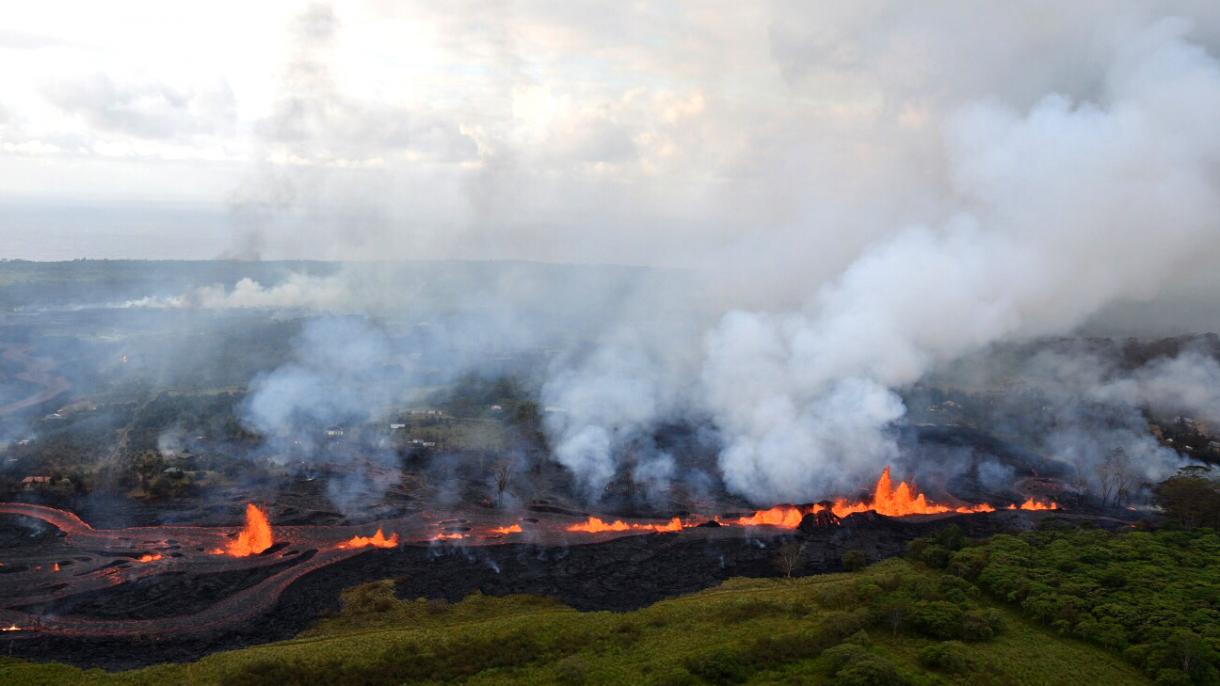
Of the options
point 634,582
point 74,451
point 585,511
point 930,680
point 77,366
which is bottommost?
point 930,680

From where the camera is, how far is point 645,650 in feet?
136

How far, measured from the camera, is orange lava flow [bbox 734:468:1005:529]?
65938 millimetres

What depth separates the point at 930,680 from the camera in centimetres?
3900

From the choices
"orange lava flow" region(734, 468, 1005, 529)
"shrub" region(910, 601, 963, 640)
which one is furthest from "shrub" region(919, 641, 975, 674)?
"orange lava flow" region(734, 468, 1005, 529)

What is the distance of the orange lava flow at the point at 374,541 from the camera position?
56188 mm

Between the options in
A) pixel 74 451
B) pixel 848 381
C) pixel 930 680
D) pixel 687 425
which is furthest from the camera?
pixel 687 425

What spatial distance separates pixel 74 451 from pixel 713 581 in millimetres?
60946

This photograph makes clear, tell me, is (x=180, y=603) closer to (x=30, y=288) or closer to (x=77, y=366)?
(x=77, y=366)

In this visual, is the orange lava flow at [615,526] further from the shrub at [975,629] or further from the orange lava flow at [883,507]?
the shrub at [975,629]

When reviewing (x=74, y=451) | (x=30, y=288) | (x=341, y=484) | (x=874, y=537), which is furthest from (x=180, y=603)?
(x=30, y=288)

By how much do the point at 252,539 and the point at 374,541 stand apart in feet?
27.2

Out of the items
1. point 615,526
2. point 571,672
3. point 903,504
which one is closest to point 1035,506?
point 903,504

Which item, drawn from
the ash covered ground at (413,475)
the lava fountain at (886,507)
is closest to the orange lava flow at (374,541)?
the ash covered ground at (413,475)

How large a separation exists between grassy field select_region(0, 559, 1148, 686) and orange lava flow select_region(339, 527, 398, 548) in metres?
7.26
